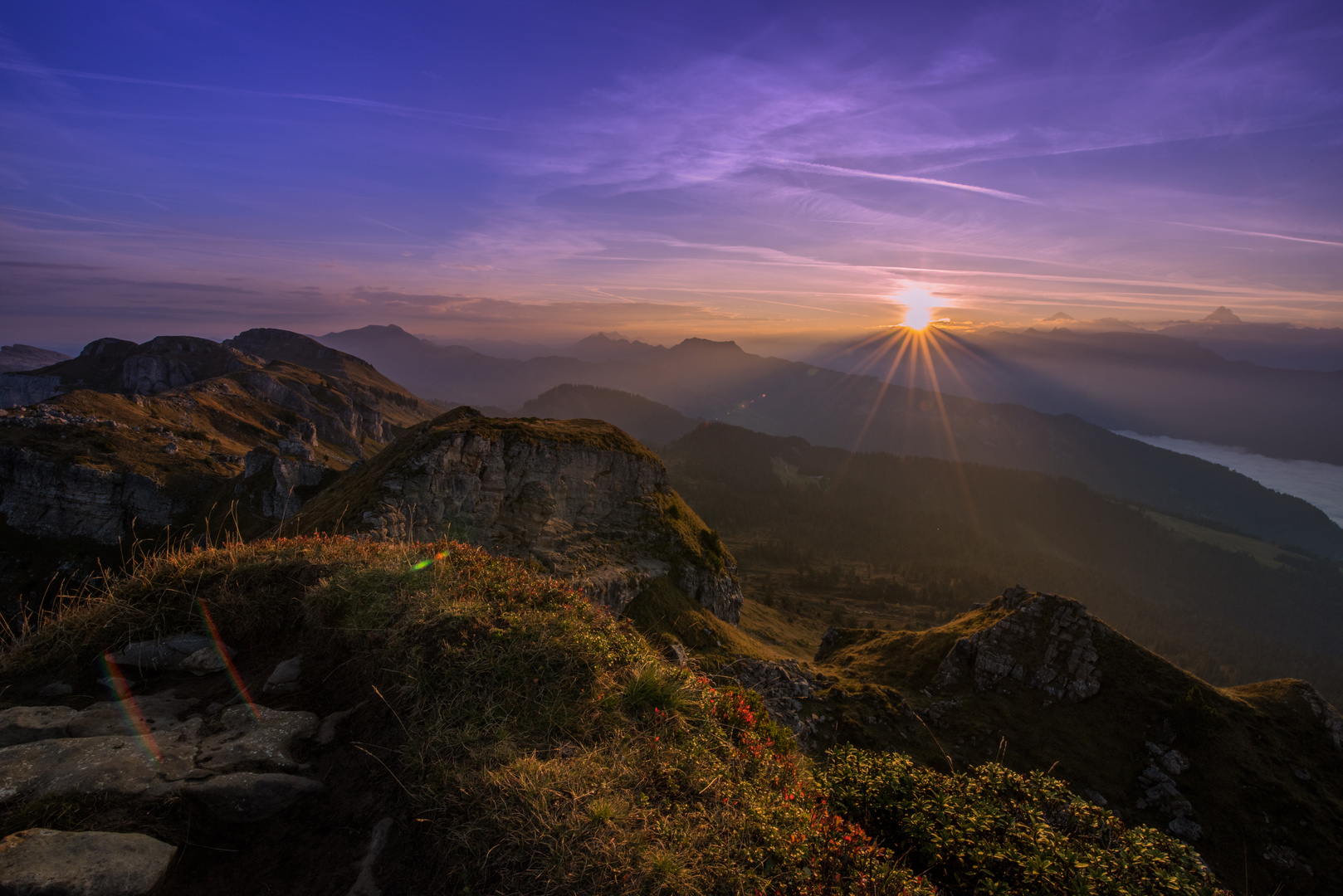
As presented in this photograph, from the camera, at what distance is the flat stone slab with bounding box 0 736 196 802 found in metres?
4.72

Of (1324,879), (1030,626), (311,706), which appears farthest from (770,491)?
(311,706)

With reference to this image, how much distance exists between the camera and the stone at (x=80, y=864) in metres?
3.73

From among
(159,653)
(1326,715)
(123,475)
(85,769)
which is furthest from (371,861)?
(123,475)

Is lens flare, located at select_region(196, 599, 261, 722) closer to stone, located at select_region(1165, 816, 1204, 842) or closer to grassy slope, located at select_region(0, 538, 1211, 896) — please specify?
grassy slope, located at select_region(0, 538, 1211, 896)

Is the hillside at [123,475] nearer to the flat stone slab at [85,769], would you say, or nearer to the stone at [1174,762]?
the flat stone slab at [85,769]

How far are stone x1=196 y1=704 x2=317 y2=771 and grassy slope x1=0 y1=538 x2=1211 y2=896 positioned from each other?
374mm

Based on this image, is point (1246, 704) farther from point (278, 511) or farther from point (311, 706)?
point (278, 511)

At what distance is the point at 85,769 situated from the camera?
4934 millimetres

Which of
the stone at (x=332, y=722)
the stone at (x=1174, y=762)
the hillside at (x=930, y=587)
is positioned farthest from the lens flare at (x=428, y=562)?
the hillside at (x=930, y=587)

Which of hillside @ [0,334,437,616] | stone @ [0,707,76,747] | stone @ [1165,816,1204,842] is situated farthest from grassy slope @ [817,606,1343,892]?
hillside @ [0,334,437,616]

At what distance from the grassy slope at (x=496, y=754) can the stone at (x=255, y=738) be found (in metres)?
0.37

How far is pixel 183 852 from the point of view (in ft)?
15.0

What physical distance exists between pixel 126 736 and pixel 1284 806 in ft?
140

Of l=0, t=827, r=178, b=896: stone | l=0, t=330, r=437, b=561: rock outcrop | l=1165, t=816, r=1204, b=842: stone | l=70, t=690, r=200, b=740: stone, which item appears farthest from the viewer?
l=0, t=330, r=437, b=561: rock outcrop
